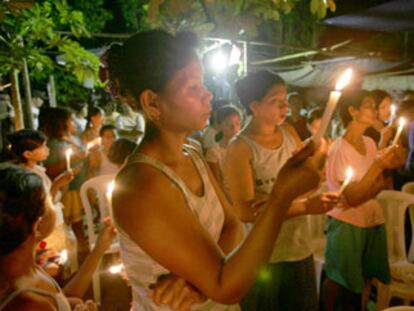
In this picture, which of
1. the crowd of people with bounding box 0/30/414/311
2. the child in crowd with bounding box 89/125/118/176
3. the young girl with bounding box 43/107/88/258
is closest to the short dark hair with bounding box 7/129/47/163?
the young girl with bounding box 43/107/88/258

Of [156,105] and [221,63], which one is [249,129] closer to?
[156,105]

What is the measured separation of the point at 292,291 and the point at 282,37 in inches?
676

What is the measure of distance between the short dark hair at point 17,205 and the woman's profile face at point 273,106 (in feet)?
5.70

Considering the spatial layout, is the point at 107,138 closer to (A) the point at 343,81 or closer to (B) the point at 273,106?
(B) the point at 273,106

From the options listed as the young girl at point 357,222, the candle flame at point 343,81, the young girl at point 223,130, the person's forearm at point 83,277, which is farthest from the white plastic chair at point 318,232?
the candle flame at point 343,81

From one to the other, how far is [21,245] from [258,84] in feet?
6.71

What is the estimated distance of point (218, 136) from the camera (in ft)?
22.4

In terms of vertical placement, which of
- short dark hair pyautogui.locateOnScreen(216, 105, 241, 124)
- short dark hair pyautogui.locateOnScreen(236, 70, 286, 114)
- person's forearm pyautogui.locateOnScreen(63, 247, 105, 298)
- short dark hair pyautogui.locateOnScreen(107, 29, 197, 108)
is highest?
short dark hair pyautogui.locateOnScreen(107, 29, 197, 108)

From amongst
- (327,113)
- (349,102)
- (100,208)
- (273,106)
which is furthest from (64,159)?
(327,113)

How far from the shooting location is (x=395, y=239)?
13.5ft

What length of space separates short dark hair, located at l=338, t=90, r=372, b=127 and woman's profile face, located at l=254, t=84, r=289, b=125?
1125 millimetres

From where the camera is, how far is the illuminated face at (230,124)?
6301 millimetres

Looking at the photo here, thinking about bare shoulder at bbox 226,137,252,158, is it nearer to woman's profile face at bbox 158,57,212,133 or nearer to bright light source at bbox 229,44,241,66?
woman's profile face at bbox 158,57,212,133

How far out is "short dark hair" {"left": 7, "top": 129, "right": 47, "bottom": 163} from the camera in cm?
435
